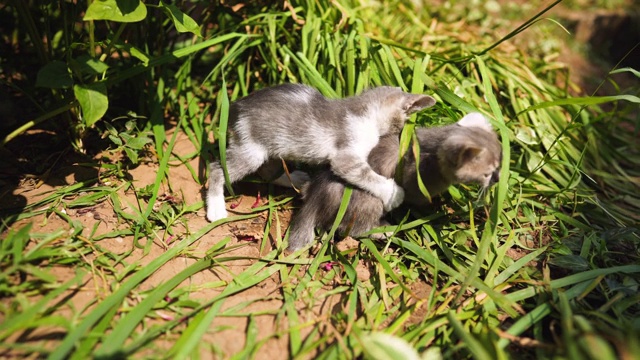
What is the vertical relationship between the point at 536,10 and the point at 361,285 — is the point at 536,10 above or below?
above

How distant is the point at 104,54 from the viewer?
2754 mm

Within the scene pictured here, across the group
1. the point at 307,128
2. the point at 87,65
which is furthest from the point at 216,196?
the point at 87,65

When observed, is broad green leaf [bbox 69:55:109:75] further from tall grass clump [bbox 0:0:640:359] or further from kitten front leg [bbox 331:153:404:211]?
kitten front leg [bbox 331:153:404:211]

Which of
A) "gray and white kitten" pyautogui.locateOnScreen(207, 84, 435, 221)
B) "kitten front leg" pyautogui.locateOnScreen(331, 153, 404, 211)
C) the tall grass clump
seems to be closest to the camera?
the tall grass clump

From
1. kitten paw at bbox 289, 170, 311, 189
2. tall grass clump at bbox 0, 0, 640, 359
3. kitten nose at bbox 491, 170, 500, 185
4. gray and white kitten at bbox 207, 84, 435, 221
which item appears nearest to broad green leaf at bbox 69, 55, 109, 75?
tall grass clump at bbox 0, 0, 640, 359

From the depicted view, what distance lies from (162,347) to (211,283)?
0.46 metres

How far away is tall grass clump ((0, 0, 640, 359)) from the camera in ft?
6.70

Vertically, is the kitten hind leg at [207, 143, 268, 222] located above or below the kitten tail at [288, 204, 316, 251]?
above

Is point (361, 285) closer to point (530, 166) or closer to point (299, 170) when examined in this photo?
point (299, 170)

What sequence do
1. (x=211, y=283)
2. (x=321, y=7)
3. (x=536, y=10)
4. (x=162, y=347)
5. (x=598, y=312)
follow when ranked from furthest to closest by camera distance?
(x=536, y=10) < (x=321, y=7) < (x=211, y=283) < (x=598, y=312) < (x=162, y=347)

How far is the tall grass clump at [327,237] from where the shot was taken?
2.04 m

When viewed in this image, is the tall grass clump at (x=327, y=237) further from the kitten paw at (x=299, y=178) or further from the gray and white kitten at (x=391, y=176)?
the kitten paw at (x=299, y=178)

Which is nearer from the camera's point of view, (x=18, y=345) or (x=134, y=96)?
(x=18, y=345)

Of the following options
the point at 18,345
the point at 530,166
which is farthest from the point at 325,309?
the point at 530,166
